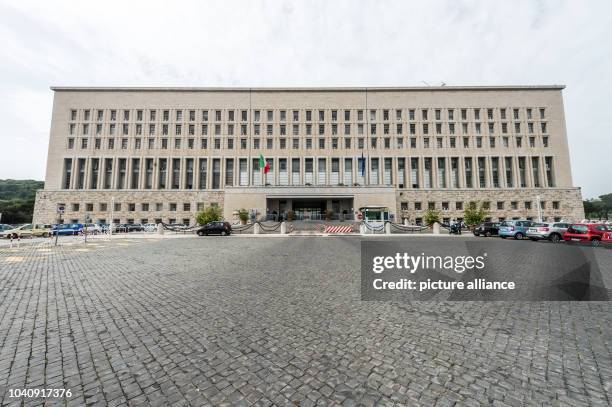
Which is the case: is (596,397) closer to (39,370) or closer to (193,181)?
(39,370)

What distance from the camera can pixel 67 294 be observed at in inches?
223

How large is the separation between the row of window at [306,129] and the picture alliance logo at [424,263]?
142ft

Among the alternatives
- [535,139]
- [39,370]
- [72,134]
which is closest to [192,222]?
[72,134]

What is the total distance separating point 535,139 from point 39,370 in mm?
68546

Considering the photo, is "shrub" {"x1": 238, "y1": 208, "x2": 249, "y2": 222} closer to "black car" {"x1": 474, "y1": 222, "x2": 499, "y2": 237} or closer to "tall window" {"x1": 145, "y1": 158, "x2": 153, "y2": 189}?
"tall window" {"x1": 145, "y1": 158, "x2": 153, "y2": 189}

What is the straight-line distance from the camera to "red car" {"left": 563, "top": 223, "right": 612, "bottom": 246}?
17641 millimetres

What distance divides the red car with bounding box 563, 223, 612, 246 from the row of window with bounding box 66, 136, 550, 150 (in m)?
34.6

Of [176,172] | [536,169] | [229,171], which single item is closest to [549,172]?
[536,169]

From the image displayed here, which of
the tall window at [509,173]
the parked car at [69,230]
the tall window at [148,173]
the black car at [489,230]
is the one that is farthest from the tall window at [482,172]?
the parked car at [69,230]

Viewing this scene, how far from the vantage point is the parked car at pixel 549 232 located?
19812 mm

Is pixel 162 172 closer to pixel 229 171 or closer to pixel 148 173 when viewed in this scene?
pixel 148 173

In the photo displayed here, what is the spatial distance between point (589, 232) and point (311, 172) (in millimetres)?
38701

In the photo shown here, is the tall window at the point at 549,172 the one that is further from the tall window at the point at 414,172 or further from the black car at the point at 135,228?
the black car at the point at 135,228

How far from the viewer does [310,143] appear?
51156 millimetres
